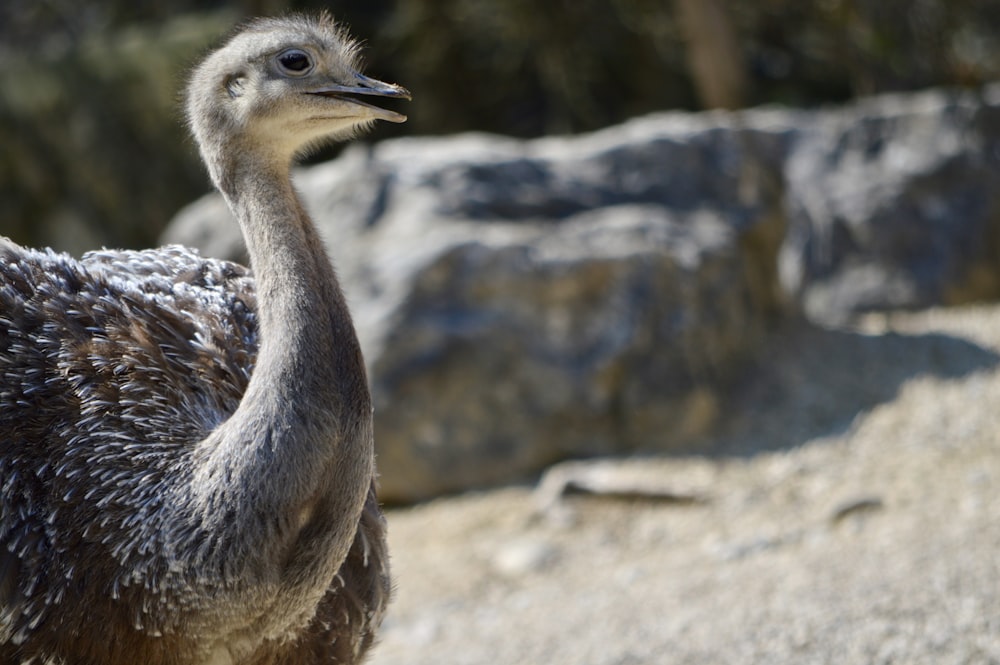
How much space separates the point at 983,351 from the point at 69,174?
9.65 meters

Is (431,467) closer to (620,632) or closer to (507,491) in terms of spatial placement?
(507,491)

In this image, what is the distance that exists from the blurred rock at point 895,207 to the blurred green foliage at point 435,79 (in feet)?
9.98

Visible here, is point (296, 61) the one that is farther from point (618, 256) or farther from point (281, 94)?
point (618, 256)

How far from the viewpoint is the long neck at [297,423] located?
9.70 feet

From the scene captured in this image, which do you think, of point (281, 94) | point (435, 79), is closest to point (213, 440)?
point (281, 94)

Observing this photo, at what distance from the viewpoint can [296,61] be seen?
3.34m

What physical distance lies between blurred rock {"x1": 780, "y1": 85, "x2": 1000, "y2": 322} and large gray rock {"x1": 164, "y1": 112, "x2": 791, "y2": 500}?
1196 millimetres

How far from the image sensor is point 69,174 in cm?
1382

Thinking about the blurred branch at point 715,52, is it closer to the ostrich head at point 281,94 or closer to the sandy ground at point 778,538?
the sandy ground at point 778,538

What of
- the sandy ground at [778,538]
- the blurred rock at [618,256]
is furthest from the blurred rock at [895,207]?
the sandy ground at [778,538]

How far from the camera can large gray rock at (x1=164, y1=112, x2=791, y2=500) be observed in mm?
7609

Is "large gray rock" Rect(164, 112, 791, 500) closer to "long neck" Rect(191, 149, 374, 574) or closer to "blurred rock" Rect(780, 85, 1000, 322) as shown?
"blurred rock" Rect(780, 85, 1000, 322)

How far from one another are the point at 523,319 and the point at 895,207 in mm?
3233

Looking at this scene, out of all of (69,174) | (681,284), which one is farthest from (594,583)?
(69,174)
